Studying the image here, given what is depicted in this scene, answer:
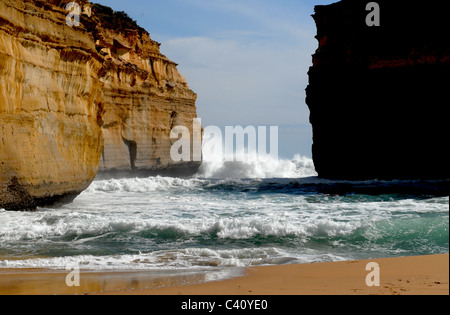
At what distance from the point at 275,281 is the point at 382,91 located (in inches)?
1062

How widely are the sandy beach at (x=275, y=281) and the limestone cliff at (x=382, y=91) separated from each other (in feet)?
80.1

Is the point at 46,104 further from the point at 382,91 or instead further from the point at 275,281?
the point at 382,91

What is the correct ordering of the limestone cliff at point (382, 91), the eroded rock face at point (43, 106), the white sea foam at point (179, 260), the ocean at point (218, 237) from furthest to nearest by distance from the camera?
1. the limestone cliff at point (382, 91)
2. the eroded rock face at point (43, 106)
3. the ocean at point (218, 237)
4. the white sea foam at point (179, 260)

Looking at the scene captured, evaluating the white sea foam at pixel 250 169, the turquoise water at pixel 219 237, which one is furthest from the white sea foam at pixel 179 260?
the white sea foam at pixel 250 169

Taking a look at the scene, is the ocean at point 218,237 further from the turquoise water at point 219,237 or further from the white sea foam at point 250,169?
the white sea foam at point 250,169

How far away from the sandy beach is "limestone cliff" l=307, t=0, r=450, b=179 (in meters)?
24.4

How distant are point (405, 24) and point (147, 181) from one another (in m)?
17.4

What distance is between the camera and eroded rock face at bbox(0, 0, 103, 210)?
11211 mm

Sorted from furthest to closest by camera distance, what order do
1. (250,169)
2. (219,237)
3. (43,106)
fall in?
(250,169) < (43,106) < (219,237)

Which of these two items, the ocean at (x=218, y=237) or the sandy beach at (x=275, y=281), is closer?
the sandy beach at (x=275, y=281)

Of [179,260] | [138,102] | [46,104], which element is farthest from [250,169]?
[179,260]

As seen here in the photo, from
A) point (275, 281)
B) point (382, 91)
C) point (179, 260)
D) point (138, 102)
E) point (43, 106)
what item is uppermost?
point (382, 91)

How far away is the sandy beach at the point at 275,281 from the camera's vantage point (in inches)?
208

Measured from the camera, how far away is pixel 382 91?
1216 inches
